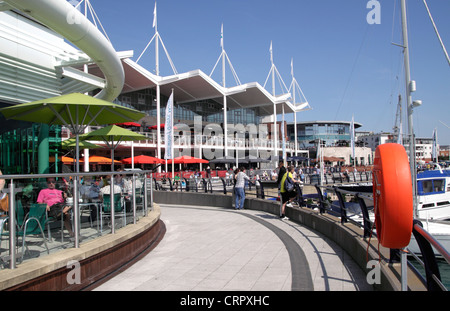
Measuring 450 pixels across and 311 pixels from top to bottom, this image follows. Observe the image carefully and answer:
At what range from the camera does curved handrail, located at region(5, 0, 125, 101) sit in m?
7.33

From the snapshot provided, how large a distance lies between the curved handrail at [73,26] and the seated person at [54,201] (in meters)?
4.33

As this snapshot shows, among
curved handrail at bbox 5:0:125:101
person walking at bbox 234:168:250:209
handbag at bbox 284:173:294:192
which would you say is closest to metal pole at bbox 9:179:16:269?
curved handrail at bbox 5:0:125:101

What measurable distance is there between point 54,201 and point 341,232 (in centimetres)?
504

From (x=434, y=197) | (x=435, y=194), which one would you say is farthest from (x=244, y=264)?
(x=435, y=194)

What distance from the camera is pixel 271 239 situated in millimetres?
7898

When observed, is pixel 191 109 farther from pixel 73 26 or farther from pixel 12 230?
pixel 12 230

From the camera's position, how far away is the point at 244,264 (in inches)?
231

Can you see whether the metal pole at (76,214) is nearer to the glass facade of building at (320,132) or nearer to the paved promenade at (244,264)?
the paved promenade at (244,264)

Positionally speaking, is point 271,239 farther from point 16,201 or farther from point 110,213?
point 16,201

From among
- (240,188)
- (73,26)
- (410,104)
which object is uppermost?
(73,26)

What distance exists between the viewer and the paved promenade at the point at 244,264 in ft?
15.6

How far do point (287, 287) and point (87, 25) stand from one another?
26.2ft

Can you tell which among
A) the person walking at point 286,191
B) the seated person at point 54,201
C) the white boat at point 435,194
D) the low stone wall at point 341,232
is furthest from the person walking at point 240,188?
the seated person at point 54,201
